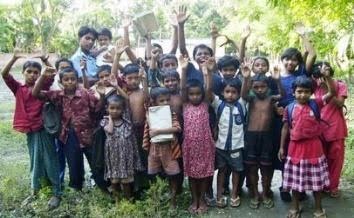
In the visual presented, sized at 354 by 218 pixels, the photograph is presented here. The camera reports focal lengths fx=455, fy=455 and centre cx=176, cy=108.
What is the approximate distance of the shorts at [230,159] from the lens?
4.38m

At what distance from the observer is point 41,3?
86.8ft

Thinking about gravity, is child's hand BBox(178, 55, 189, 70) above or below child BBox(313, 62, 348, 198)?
above

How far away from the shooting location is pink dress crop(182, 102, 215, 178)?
4258mm

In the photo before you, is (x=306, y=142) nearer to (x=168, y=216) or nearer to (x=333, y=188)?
(x=333, y=188)

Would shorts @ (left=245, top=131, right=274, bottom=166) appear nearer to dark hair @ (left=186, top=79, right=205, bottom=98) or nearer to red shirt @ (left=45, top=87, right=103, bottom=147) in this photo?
dark hair @ (left=186, top=79, right=205, bottom=98)

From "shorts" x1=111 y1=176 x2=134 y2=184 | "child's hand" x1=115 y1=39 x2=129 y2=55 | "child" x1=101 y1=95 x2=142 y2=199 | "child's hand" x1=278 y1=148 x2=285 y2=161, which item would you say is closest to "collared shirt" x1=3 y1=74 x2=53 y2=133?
"child" x1=101 y1=95 x2=142 y2=199

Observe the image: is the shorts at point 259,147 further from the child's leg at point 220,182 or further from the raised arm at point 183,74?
the raised arm at point 183,74

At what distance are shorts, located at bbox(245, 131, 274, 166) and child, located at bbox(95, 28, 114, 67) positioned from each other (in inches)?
67.8

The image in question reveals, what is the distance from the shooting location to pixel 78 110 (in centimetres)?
440

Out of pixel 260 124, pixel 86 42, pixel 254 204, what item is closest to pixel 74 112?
pixel 86 42

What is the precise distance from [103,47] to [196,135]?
176 cm

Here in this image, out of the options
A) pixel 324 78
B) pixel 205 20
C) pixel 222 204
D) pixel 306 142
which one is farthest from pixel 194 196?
pixel 205 20

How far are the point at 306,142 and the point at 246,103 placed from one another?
70 centimetres

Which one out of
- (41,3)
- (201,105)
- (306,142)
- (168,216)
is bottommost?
(168,216)
